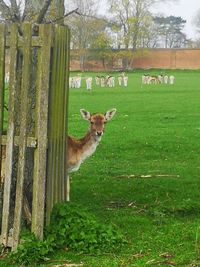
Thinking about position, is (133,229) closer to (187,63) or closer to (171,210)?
(171,210)

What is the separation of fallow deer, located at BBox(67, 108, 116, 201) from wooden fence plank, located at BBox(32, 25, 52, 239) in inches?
93.1

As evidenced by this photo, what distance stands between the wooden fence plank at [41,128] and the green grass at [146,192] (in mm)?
556

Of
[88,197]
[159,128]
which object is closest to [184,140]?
[159,128]

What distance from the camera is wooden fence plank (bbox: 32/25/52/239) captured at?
6605 mm

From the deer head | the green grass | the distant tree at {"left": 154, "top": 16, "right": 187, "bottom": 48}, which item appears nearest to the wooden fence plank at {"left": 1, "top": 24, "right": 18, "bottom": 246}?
the green grass

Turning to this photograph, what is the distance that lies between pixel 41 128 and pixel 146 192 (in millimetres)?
3485

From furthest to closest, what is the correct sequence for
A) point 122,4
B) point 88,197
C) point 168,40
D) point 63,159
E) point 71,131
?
point 168,40 → point 122,4 → point 71,131 → point 88,197 → point 63,159

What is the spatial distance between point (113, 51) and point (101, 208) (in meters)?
93.4

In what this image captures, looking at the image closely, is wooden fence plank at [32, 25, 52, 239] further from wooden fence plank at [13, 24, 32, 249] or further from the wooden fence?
wooden fence plank at [13, 24, 32, 249]

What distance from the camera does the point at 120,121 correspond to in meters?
22.1

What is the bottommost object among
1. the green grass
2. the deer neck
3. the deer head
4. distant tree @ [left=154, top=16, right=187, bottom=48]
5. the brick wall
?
the green grass

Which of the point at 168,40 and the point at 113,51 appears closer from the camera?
the point at 113,51

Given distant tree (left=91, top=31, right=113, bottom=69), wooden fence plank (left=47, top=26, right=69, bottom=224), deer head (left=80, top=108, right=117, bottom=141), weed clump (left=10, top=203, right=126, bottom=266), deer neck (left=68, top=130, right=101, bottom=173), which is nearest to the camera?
weed clump (left=10, top=203, right=126, bottom=266)

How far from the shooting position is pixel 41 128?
260 inches
